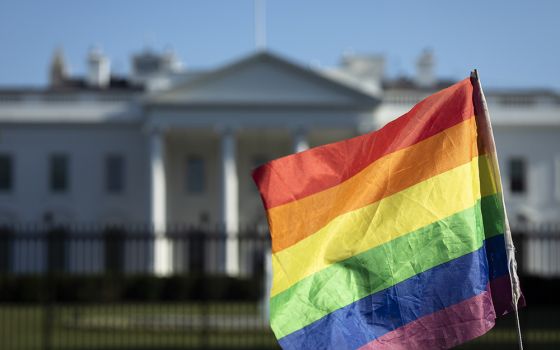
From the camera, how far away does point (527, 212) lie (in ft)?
165

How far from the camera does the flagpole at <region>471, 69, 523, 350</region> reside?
4599 millimetres

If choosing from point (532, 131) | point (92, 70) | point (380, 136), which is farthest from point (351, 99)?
point (380, 136)

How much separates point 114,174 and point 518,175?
1643 cm

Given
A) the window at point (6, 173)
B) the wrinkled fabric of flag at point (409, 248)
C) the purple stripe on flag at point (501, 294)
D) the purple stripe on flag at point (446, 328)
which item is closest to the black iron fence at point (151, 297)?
the wrinkled fabric of flag at point (409, 248)

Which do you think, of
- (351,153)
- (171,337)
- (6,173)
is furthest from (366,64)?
(351,153)

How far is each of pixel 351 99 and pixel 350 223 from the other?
41590 mm

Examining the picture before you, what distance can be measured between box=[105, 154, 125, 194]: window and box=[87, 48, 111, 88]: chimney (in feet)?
26.7

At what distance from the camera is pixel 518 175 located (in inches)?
1982

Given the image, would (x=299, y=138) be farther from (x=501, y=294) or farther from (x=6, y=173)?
(x=501, y=294)

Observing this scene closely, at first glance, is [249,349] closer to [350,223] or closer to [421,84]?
[350,223]

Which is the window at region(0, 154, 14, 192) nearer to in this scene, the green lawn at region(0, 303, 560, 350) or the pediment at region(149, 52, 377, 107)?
the pediment at region(149, 52, 377, 107)

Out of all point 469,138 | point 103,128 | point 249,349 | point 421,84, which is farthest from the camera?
point 421,84

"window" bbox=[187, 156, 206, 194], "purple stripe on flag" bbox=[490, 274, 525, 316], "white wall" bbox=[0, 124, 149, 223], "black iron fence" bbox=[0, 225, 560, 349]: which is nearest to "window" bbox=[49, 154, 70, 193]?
"white wall" bbox=[0, 124, 149, 223]

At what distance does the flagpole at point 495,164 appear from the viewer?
4599 millimetres
